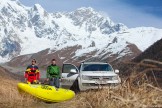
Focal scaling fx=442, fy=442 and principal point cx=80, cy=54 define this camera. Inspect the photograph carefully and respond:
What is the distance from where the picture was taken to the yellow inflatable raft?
14531mm

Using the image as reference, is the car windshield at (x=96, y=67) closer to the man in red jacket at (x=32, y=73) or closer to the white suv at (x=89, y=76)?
the white suv at (x=89, y=76)

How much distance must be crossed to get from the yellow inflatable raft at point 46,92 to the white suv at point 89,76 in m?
2.41

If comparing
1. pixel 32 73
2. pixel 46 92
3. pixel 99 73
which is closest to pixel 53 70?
pixel 32 73

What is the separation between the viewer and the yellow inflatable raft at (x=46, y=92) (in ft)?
47.7

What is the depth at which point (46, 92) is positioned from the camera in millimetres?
14844

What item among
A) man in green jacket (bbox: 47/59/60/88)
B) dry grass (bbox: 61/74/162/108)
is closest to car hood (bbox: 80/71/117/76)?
man in green jacket (bbox: 47/59/60/88)

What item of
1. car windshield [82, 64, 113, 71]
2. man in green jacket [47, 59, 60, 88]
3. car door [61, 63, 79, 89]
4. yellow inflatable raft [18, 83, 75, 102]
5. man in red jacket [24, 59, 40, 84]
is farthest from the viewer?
car windshield [82, 64, 113, 71]

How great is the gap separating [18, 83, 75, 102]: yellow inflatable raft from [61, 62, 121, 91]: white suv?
2414mm

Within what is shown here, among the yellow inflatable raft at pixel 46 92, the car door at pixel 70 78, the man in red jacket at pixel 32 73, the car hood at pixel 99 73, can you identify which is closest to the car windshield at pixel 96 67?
the car door at pixel 70 78

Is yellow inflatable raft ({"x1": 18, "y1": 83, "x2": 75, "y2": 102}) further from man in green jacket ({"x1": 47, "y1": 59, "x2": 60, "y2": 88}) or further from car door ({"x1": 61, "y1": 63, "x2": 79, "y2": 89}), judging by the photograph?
car door ({"x1": 61, "y1": 63, "x2": 79, "y2": 89})

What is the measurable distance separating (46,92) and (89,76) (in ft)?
13.3

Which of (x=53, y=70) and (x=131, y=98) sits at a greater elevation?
(x=53, y=70)

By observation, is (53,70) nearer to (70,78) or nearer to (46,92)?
(70,78)

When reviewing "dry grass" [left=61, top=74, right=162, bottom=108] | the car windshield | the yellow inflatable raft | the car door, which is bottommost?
"dry grass" [left=61, top=74, right=162, bottom=108]
